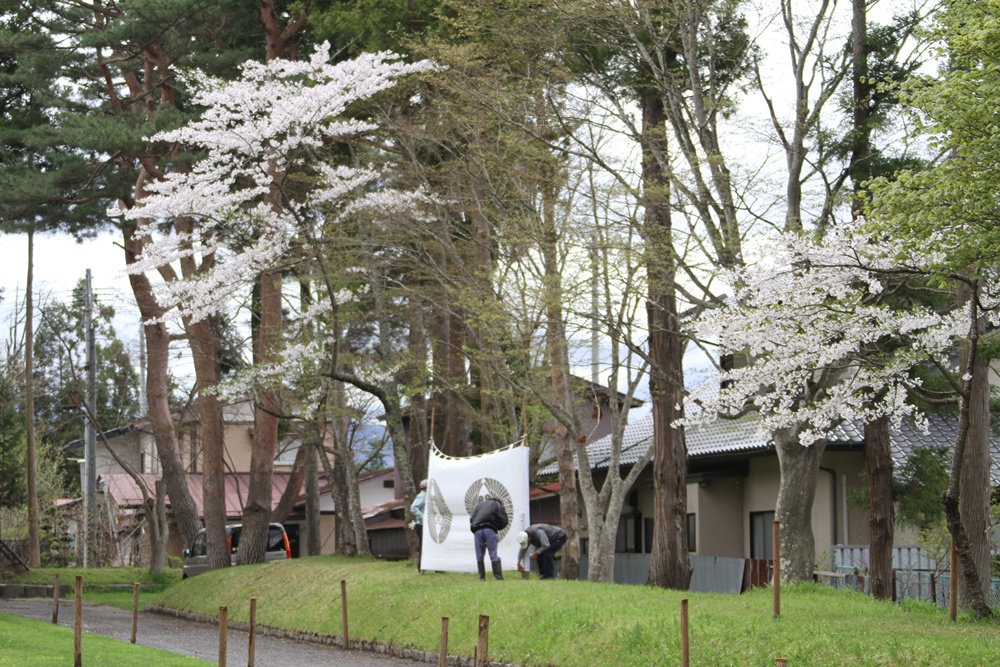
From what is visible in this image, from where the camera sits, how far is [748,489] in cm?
2520

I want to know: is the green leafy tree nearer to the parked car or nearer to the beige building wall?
the beige building wall

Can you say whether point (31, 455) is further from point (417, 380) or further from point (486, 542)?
point (486, 542)

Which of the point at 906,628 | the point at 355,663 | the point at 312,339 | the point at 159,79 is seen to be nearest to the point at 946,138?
the point at 906,628

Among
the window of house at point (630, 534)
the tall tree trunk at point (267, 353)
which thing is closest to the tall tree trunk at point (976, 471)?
the tall tree trunk at point (267, 353)

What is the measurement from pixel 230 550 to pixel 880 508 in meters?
20.4

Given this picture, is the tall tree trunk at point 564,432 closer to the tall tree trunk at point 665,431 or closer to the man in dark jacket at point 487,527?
the tall tree trunk at point 665,431

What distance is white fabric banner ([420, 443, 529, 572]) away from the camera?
1839 centimetres

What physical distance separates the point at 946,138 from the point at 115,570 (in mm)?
32508

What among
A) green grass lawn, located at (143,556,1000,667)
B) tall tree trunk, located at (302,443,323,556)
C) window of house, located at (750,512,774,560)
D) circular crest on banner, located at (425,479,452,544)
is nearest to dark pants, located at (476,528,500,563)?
green grass lawn, located at (143,556,1000,667)

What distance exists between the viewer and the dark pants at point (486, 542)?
18.1 meters

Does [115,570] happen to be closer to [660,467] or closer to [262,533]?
[262,533]

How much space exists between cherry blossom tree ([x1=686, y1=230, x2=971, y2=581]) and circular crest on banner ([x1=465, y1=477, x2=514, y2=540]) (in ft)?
13.6

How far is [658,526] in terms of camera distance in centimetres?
1964

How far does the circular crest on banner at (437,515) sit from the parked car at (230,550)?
12319mm
